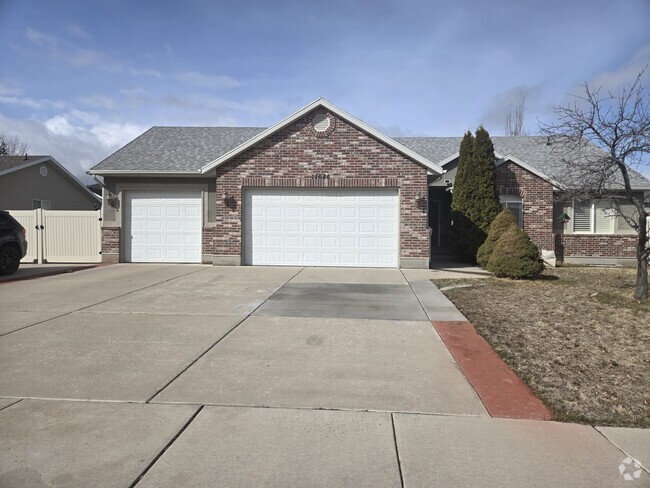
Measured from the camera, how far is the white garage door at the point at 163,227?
49.1ft

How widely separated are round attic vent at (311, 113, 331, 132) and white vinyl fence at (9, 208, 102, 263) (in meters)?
8.13

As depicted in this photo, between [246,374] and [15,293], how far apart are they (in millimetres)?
7138

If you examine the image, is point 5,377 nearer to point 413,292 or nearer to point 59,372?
point 59,372

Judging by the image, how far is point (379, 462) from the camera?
3.03 m

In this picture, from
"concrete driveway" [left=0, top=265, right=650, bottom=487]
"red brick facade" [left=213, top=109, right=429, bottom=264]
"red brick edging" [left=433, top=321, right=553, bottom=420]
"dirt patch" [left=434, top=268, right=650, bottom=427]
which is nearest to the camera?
"concrete driveway" [left=0, top=265, right=650, bottom=487]

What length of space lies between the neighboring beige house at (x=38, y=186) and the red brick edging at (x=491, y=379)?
2054 centimetres

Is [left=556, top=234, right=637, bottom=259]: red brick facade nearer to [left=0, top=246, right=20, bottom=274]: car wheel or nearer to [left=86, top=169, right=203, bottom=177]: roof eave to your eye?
[left=86, top=169, right=203, bottom=177]: roof eave

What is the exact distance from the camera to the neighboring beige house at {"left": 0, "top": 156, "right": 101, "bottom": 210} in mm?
19781

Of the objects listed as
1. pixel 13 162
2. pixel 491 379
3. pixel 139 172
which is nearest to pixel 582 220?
pixel 491 379

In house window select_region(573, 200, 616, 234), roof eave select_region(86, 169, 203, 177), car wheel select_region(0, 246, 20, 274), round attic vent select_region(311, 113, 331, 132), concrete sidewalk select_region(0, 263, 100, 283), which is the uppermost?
round attic vent select_region(311, 113, 331, 132)

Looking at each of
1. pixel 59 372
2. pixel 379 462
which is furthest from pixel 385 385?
pixel 59 372

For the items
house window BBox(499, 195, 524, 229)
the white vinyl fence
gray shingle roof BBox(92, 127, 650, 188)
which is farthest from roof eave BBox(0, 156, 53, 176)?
house window BBox(499, 195, 524, 229)

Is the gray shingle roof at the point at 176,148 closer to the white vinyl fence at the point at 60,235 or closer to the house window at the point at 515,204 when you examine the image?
the white vinyl fence at the point at 60,235

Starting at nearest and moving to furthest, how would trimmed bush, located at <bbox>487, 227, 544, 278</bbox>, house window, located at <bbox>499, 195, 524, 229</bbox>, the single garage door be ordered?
1. trimmed bush, located at <bbox>487, 227, 544, 278</bbox>
2. the single garage door
3. house window, located at <bbox>499, 195, 524, 229</bbox>
